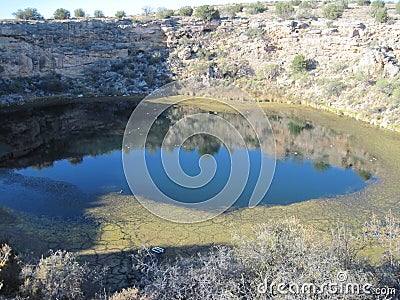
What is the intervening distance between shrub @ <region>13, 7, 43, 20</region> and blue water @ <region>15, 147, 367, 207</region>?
85.3 ft

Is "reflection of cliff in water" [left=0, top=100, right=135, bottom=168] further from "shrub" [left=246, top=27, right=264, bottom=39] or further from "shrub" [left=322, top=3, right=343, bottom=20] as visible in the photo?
"shrub" [left=322, top=3, right=343, bottom=20]

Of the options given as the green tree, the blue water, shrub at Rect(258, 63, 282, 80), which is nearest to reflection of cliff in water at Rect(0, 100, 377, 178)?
the blue water

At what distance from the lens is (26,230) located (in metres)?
9.39

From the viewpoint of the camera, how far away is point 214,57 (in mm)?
32438

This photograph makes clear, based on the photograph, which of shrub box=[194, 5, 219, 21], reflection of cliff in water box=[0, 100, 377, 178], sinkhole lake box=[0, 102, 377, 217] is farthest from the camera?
shrub box=[194, 5, 219, 21]

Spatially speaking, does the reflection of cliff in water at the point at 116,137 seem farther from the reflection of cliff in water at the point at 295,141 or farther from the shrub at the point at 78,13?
the shrub at the point at 78,13

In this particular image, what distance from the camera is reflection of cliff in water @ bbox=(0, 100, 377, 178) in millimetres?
15609

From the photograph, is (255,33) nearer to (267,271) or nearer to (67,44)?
(67,44)

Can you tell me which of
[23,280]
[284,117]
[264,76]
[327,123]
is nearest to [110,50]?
[264,76]

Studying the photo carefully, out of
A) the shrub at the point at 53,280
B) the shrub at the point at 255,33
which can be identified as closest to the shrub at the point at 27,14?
the shrub at the point at 255,33

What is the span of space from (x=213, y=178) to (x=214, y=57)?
68.7 ft

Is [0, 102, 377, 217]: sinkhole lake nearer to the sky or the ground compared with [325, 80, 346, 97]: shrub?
nearer to the ground

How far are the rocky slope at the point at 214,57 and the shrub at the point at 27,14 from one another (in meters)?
5.85

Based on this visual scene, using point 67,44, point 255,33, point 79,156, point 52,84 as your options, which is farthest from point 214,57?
point 79,156
